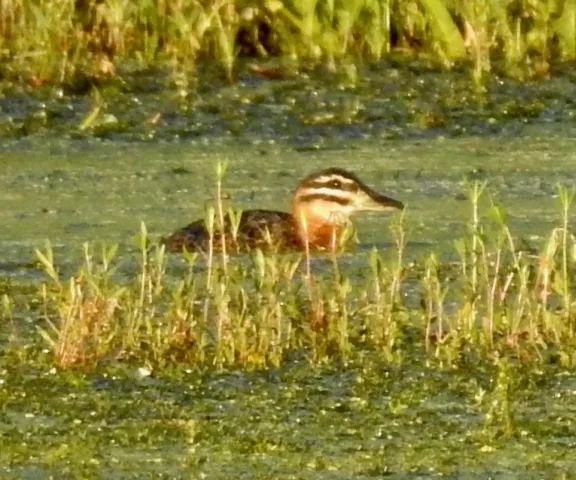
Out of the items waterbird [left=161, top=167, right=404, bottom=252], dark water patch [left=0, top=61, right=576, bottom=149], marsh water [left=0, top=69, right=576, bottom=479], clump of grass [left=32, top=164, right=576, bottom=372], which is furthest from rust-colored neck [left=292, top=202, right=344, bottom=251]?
clump of grass [left=32, top=164, right=576, bottom=372]

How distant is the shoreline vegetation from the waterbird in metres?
2.26

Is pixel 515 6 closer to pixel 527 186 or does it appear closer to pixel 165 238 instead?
pixel 527 186

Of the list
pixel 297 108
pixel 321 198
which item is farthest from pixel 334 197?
pixel 297 108

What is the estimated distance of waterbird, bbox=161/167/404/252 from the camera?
372 inches

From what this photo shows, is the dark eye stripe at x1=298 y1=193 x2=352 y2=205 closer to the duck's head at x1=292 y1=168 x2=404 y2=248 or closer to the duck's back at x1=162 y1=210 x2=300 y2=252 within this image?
the duck's head at x1=292 y1=168 x2=404 y2=248

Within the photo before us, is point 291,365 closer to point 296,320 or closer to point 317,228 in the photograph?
point 296,320

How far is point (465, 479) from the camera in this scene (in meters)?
5.86

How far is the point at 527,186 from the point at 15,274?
2712 mm

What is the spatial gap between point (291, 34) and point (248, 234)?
11.9 ft

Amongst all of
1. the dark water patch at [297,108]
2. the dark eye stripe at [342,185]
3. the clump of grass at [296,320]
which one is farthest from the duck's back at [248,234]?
the dark water patch at [297,108]

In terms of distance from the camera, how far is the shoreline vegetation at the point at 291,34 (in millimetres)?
12344

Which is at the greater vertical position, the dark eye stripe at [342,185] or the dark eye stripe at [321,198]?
the dark eye stripe at [342,185]

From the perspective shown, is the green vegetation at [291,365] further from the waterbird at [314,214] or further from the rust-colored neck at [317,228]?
the rust-colored neck at [317,228]

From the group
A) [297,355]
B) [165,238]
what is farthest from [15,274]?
[297,355]
